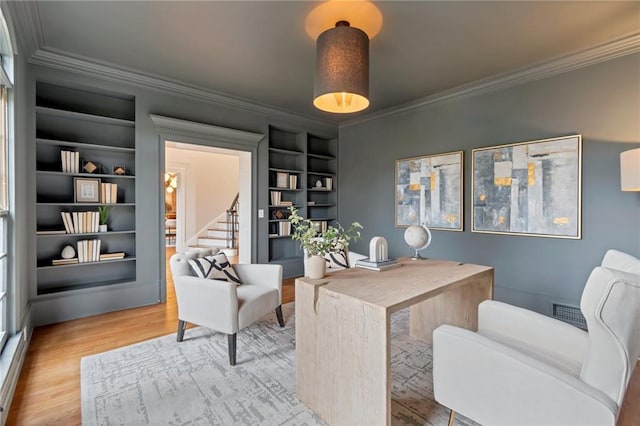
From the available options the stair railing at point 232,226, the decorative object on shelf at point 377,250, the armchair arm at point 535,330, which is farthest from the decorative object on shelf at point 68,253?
the stair railing at point 232,226

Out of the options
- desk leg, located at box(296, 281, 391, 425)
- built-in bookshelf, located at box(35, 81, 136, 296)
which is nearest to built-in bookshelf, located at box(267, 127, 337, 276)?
built-in bookshelf, located at box(35, 81, 136, 296)

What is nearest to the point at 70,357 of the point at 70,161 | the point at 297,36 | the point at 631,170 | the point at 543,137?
the point at 70,161

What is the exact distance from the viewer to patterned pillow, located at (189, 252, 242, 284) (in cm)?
255

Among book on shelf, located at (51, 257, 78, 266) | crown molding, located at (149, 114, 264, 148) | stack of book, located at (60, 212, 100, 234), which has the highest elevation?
crown molding, located at (149, 114, 264, 148)

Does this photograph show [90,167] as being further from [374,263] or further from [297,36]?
[374,263]

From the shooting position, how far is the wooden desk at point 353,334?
1374 mm

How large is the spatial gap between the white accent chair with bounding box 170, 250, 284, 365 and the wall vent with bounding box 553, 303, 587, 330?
2.75 meters

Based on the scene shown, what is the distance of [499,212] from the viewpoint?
135 inches

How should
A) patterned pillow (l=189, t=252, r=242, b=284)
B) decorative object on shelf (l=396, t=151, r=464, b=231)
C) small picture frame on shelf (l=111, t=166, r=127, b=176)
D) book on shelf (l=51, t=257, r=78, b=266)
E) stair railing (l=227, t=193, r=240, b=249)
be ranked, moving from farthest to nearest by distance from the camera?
1. stair railing (l=227, t=193, r=240, b=249)
2. decorative object on shelf (l=396, t=151, r=464, b=231)
3. small picture frame on shelf (l=111, t=166, r=127, b=176)
4. book on shelf (l=51, t=257, r=78, b=266)
5. patterned pillow (l=189, t=252, r=242, b=284)

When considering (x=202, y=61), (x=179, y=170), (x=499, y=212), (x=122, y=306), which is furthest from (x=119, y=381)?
(x=179, y=170)

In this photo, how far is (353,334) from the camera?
1.48 m

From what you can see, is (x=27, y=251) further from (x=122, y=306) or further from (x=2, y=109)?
(x=2, y=109)

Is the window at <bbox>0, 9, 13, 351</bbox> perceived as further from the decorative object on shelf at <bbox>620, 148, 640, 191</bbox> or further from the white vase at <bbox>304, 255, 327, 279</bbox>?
the decorative object on shelf at <bbox>620, 148, 640, 191</bbox>

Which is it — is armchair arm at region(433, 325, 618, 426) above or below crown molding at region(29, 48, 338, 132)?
below
